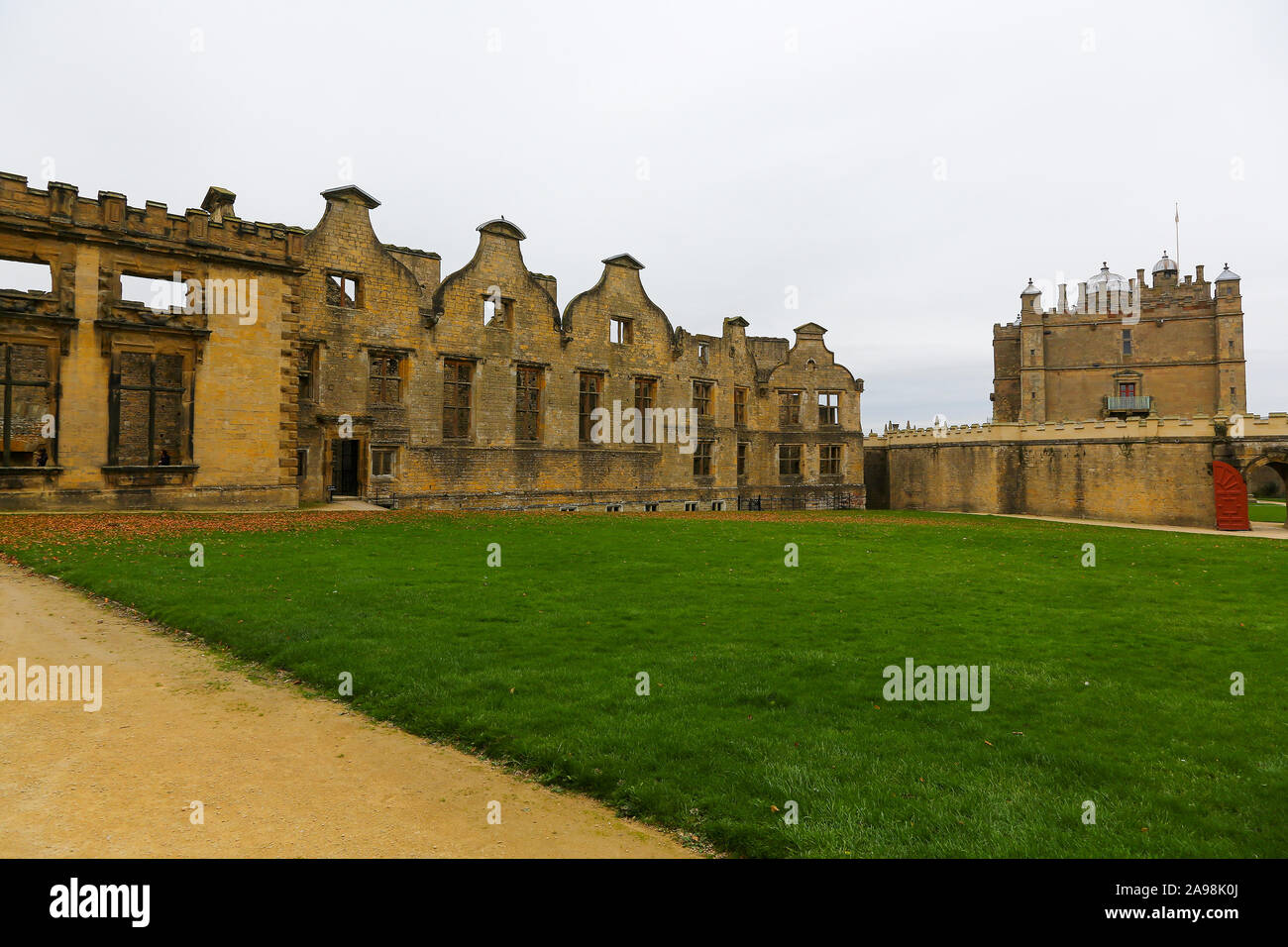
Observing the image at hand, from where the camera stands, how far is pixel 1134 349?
59.9m

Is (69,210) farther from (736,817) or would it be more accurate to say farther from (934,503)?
(934,503)

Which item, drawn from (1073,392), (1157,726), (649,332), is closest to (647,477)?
(649,332)

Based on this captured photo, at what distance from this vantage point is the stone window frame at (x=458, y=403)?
30688 millimetres

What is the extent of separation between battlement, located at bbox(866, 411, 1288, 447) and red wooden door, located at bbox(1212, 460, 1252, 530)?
197 centimetres

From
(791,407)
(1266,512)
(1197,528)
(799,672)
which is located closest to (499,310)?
(791,407)

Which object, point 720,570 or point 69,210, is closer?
point 720,570

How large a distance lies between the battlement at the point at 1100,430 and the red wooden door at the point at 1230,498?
1.97m

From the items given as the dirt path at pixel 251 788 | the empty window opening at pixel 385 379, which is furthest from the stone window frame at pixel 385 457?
the dirt path at pixel 251 788

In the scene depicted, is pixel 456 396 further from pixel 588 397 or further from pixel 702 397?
pixel 702 397

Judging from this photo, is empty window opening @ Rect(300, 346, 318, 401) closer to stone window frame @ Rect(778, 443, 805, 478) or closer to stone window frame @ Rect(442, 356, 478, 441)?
stone window frame @ Rect(442, 356, 478, 441)

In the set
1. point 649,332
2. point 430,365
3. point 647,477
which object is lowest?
point 647,477

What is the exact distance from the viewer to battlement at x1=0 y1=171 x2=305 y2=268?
2109cm

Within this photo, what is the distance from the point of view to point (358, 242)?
28234mm

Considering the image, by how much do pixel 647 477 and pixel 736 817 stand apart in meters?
32.7
